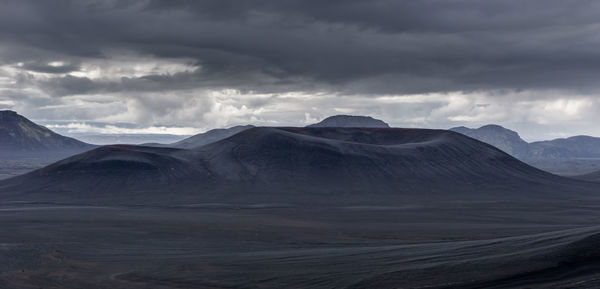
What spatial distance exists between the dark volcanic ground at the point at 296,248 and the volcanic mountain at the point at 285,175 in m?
30.2

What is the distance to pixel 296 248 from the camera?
52312 millimetres

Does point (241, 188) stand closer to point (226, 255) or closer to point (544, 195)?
point (544, 195)

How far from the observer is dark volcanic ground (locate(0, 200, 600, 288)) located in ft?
109

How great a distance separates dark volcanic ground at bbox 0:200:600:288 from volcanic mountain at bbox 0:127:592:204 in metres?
30.2

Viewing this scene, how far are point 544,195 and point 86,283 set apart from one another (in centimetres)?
11737

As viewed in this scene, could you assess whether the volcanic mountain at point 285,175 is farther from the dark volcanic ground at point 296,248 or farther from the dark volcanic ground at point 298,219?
the dark volcanic ground at point 296,248

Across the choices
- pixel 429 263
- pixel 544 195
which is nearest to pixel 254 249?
pixel 429 263

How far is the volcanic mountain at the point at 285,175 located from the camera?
126 m

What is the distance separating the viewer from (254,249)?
52031 mm

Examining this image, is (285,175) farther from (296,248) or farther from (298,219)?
(296,248)

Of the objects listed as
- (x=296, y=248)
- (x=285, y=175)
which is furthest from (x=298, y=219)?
(x=285, y=175)

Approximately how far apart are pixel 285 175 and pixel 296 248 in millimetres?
94260

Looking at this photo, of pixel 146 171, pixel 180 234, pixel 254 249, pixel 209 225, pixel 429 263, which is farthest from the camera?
pixel 146 171

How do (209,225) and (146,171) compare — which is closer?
(209,225)
